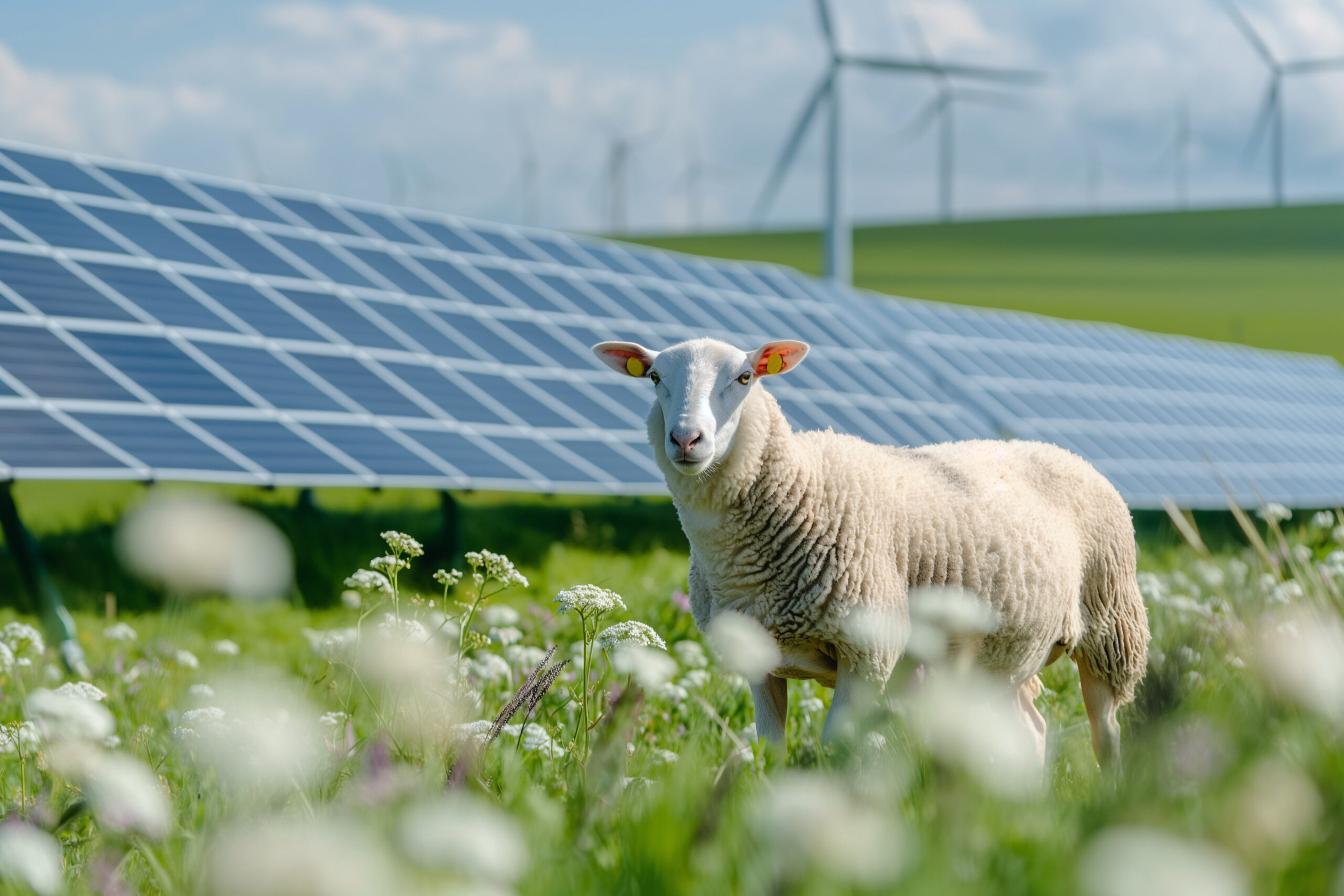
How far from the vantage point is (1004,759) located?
1634 millimetres

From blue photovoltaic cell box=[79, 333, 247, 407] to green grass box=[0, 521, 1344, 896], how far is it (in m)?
5.02

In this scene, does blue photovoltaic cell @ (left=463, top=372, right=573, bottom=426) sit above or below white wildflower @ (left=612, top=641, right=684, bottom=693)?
above

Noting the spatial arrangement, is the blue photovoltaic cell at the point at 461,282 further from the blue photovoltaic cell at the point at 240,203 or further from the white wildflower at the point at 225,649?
the white wildflower at the point at 225,649

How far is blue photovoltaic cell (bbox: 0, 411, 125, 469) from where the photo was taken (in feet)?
23.3

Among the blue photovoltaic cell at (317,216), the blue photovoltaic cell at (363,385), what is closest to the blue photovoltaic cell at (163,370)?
the blue photovoltaic cell at (363,385)

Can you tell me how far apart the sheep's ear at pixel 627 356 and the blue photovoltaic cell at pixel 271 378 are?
18.4ft

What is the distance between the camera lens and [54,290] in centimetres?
926

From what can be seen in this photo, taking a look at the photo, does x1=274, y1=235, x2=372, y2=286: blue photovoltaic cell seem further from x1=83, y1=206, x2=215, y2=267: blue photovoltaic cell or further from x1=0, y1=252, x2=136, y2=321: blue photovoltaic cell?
x1=0, y1=252, x2=136, y2=321: blue photovoltaic cell

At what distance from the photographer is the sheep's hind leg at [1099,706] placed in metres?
4.64

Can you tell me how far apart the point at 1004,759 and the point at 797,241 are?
83.9 m

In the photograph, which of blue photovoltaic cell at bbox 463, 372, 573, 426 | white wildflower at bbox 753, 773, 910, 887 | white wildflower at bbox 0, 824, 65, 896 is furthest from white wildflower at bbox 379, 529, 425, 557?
blue photovoltaic cell at bbox 463, 372, 573, 426

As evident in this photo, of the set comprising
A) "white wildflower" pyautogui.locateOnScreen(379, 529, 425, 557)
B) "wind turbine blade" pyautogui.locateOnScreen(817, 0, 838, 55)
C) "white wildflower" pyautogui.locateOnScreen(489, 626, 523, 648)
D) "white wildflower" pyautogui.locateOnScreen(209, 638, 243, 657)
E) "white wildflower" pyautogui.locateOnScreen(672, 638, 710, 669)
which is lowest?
"white wildflower" pyautogui.locateOnScreen(209, 638, 243, 657)

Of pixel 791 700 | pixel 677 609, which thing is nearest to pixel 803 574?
pixel 791 700

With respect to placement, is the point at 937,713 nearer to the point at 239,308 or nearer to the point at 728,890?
the point at 728,890
